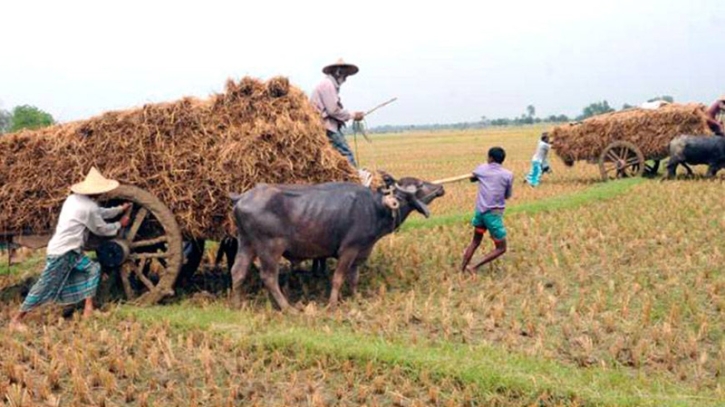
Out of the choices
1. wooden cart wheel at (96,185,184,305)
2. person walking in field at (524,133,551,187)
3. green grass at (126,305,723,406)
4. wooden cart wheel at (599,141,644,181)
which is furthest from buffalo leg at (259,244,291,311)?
wooden cart wheel at (599,141,644,181)

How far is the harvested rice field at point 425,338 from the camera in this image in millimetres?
4754

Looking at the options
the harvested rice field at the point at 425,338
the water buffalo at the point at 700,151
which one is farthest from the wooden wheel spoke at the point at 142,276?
the water buffalo at the point at 700,151

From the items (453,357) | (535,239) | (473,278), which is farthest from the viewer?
(535,239)

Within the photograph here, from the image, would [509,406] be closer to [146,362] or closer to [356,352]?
[356,352]

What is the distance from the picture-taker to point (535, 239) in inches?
380

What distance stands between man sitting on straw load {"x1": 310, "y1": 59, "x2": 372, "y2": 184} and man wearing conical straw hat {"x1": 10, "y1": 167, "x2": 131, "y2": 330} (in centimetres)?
242

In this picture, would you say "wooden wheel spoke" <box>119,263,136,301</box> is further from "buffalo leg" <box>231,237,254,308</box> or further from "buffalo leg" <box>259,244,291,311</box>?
"buffalo leg" <box>259,244,291,311</box>

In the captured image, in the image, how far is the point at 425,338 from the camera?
228 inches

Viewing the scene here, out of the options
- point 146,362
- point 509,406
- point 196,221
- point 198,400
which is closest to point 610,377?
point 509,406

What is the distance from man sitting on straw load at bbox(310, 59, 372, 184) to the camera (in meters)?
7.66

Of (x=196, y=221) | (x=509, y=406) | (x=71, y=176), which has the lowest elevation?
(x=509, y=406)

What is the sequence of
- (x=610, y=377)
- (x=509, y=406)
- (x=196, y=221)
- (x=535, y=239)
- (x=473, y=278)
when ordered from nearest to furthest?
(x=509, y=406) < (x=610, y=377) < (x=196, y=221) < (x=473, y=278) < (x=535, y=239)

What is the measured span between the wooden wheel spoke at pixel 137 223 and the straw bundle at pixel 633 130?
1171 cm

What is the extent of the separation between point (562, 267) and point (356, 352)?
12.4 feet
